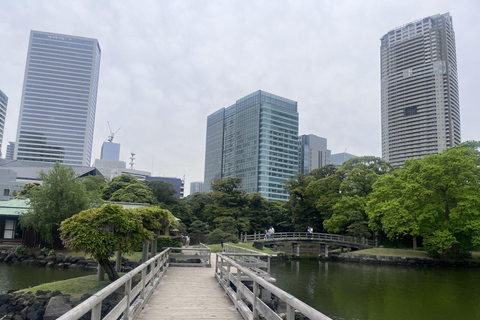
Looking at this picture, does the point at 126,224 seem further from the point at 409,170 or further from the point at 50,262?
the point at 409,170

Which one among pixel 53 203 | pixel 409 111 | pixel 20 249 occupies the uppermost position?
pixel 409 111

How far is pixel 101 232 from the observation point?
12.3 meters

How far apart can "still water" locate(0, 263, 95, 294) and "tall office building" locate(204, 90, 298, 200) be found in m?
82.5

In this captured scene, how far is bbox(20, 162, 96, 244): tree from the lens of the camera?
26.4m

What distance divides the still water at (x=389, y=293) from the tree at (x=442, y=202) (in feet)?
15.2

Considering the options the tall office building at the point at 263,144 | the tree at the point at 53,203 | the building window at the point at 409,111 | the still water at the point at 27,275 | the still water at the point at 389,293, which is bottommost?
the still water at the point at 27,275

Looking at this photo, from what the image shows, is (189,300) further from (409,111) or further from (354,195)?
(409,111)

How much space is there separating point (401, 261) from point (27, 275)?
30.2 m

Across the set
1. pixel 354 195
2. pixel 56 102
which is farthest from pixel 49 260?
pixel 56 102

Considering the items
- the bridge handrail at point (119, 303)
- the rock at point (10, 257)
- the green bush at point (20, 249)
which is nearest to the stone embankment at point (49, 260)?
the rock at point (10, 257)

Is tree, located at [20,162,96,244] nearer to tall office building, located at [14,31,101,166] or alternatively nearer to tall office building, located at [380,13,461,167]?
tall office building, located at [380,13,461,167]

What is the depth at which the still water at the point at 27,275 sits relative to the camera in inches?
663

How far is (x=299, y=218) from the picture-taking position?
47.0 meters

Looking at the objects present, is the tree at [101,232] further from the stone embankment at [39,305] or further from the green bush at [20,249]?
the green bush at [20,249]
